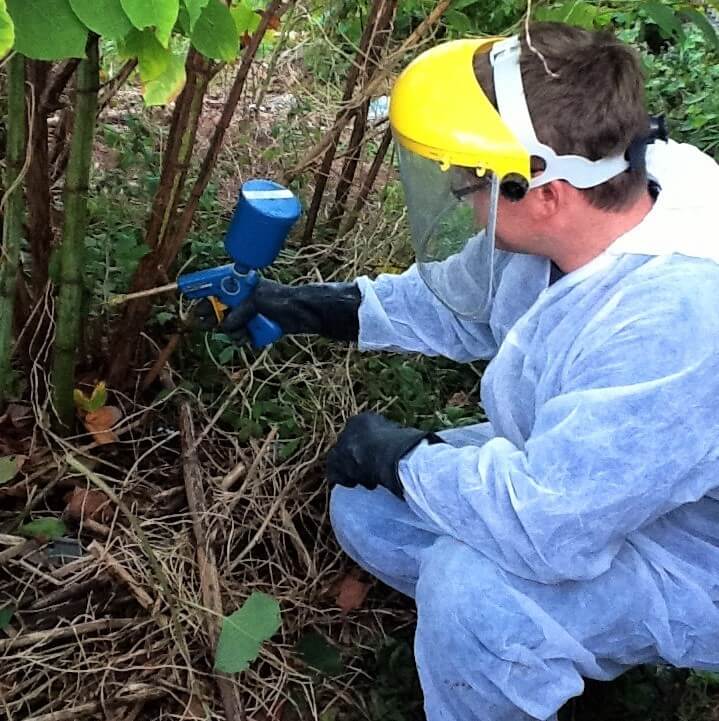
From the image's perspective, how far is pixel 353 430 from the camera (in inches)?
61.7

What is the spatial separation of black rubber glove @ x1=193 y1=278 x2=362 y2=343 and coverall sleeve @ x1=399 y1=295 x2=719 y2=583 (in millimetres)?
495

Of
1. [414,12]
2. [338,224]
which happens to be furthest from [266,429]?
[414,12]

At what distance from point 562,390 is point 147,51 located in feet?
2.17

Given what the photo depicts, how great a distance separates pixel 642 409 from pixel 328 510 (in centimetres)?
78

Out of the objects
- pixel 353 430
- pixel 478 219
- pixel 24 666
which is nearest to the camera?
pixel 478 219

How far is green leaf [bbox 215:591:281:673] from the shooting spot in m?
1.44

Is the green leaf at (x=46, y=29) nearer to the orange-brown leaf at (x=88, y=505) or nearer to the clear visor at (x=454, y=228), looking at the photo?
the clear visor at (x=454, y=228)

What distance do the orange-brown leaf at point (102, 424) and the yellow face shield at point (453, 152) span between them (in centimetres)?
70

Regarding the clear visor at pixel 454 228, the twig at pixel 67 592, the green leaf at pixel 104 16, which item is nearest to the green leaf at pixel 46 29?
the green leaf at pixel 104 16

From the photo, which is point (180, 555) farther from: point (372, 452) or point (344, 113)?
point (344, 113)

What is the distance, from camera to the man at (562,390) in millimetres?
1204

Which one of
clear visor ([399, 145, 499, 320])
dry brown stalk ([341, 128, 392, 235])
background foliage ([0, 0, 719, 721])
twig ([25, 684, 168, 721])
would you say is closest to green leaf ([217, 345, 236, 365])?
background foliage ([0, 0, 719, 721])

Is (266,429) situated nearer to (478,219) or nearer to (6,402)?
(6,402)

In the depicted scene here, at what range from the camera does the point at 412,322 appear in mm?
1713
